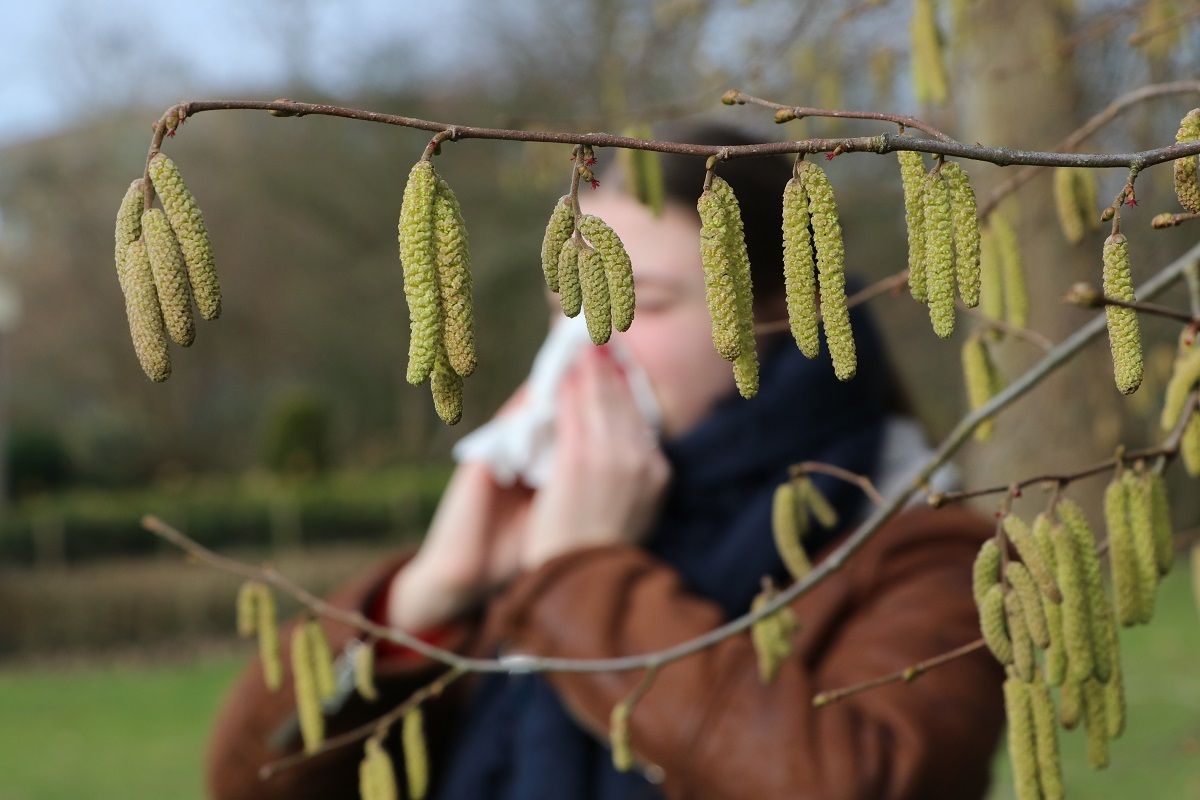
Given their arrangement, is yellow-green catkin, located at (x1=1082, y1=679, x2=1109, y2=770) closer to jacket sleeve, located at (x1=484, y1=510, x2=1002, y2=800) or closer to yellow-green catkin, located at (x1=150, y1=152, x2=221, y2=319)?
jacket sleeve, located at (x1=484, y1=510, x2=1002, y2=800)

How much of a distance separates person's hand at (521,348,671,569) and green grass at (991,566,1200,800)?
2233 mm

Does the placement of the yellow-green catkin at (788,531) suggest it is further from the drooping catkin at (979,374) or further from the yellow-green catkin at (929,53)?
the yellow-green catkin at (929,53)

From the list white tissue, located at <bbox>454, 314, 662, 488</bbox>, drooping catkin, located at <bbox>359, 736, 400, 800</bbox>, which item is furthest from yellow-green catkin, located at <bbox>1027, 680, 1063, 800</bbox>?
white tissue, located at <bbox>454, 314, 662, 488</bbox>

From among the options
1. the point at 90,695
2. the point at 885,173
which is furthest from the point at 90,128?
the point at 885,173

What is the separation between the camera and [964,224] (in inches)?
35.5

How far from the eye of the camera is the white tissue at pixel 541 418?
2248 mm

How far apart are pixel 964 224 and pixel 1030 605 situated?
0.37m

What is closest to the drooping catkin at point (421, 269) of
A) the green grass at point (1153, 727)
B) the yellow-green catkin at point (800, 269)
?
the yellow-green catkin at point (800, 269)

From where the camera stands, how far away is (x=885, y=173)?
7.11 metres

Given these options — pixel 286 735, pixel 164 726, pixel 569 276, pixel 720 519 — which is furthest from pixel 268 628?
pixel 164 726

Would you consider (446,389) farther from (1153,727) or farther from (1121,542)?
(1153,727)

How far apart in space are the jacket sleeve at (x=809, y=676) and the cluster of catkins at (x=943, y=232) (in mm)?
996

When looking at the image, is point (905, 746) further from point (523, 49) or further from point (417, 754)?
point (523, 49)

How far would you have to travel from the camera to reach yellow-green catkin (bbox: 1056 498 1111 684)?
1196 millimetres
